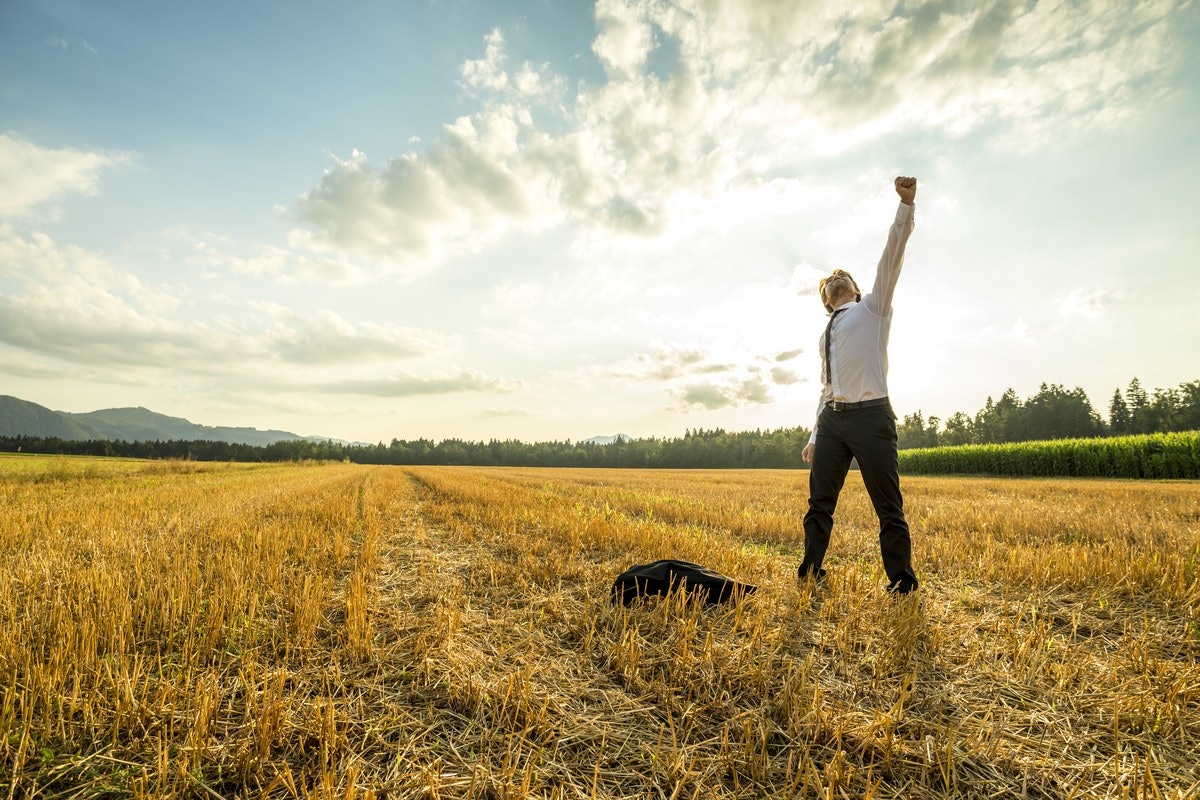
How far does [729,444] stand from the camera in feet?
328

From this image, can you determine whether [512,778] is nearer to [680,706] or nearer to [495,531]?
[680,706]

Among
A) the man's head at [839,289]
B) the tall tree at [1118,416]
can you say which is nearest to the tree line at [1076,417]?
the tall tree at [1118,416]

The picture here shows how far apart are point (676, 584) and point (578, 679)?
137cm

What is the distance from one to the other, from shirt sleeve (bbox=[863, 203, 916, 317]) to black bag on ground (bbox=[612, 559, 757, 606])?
2592 millimetres

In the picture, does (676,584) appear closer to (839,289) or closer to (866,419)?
(866,419)

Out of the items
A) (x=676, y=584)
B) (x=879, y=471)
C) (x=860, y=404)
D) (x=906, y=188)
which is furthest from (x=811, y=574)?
(x=906, y=188)

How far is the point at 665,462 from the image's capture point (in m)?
98.7

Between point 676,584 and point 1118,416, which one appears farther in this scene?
point 1118,416

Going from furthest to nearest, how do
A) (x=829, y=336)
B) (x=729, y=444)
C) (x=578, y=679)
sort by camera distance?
(x=729, y=444) < (x=829, y=336) < (x=578, y=679)

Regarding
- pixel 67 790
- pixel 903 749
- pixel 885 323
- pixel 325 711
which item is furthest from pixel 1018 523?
pixel 67 790

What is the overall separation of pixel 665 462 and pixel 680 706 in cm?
9772

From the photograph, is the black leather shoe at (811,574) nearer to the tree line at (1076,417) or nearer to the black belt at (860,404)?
the black belt at (860,404)

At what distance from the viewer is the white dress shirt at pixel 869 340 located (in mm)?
4031

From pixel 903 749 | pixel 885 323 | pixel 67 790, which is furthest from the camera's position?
pixel 885 323
